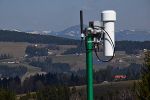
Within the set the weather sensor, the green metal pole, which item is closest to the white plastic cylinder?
the weather sensor

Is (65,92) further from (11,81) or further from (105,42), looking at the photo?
(105,42)

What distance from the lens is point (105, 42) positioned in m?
9.86

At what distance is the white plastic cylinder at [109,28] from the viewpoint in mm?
9570

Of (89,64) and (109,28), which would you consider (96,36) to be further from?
(89,64)

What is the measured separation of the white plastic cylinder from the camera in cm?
957

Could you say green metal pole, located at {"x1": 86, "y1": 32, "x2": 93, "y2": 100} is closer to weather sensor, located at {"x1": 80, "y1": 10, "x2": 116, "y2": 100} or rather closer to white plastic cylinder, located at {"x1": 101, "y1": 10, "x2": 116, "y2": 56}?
weather sensor, located at {"x1": 80, "y1": 10, "x2": 116, "y2": 100}

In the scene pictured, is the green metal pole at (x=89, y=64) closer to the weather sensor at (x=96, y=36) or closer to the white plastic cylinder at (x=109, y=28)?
the weather sensor at (x=96, y=36)

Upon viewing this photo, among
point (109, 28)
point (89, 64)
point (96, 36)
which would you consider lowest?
point (89, 64)

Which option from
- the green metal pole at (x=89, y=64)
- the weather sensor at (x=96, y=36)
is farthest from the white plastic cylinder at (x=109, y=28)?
the green metal pole at (x=89, y=64)

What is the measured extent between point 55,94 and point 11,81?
63.5 meters

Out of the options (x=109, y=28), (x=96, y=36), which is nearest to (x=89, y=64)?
(x=96, y=36)

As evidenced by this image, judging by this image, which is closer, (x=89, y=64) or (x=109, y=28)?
(x=89, y=64)

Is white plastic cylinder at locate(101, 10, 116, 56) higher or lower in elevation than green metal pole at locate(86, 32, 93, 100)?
higher

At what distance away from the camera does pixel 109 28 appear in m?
9.74
